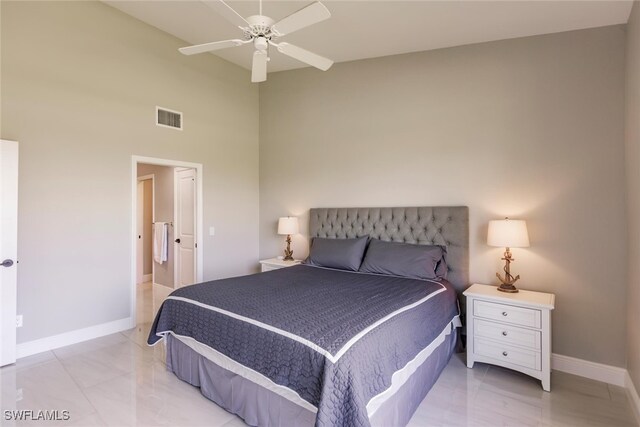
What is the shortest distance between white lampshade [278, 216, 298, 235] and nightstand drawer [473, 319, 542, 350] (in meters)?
2.48

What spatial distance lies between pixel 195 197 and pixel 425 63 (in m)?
3.35

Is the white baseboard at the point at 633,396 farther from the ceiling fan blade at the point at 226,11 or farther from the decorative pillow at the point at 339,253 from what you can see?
the ceiling fan blade at the point at 226,11

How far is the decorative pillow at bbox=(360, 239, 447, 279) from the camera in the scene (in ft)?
10.4

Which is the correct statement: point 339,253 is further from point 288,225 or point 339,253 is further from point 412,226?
point 288,225

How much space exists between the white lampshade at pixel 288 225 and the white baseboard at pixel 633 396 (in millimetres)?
3515

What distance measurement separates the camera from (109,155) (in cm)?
346

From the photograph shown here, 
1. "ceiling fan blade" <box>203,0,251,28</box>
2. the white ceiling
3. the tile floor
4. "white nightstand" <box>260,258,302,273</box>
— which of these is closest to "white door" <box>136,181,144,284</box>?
"white nightstand" <box>260,258,302,273</box>

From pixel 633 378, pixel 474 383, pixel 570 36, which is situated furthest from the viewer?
pixel 570 36

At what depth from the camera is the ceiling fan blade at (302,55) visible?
2336mm

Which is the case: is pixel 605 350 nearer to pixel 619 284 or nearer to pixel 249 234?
pixel 619 284

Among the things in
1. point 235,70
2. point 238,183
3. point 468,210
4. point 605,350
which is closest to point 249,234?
point 238,183

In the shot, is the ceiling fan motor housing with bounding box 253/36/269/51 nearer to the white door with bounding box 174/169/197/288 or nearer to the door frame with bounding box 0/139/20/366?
the door frame with bounding box 0/139/20/366

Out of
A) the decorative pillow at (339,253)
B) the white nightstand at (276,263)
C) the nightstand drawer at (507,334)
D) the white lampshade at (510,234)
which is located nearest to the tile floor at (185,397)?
the nightstand drawer at (507,334)

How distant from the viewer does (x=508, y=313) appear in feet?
8.70
